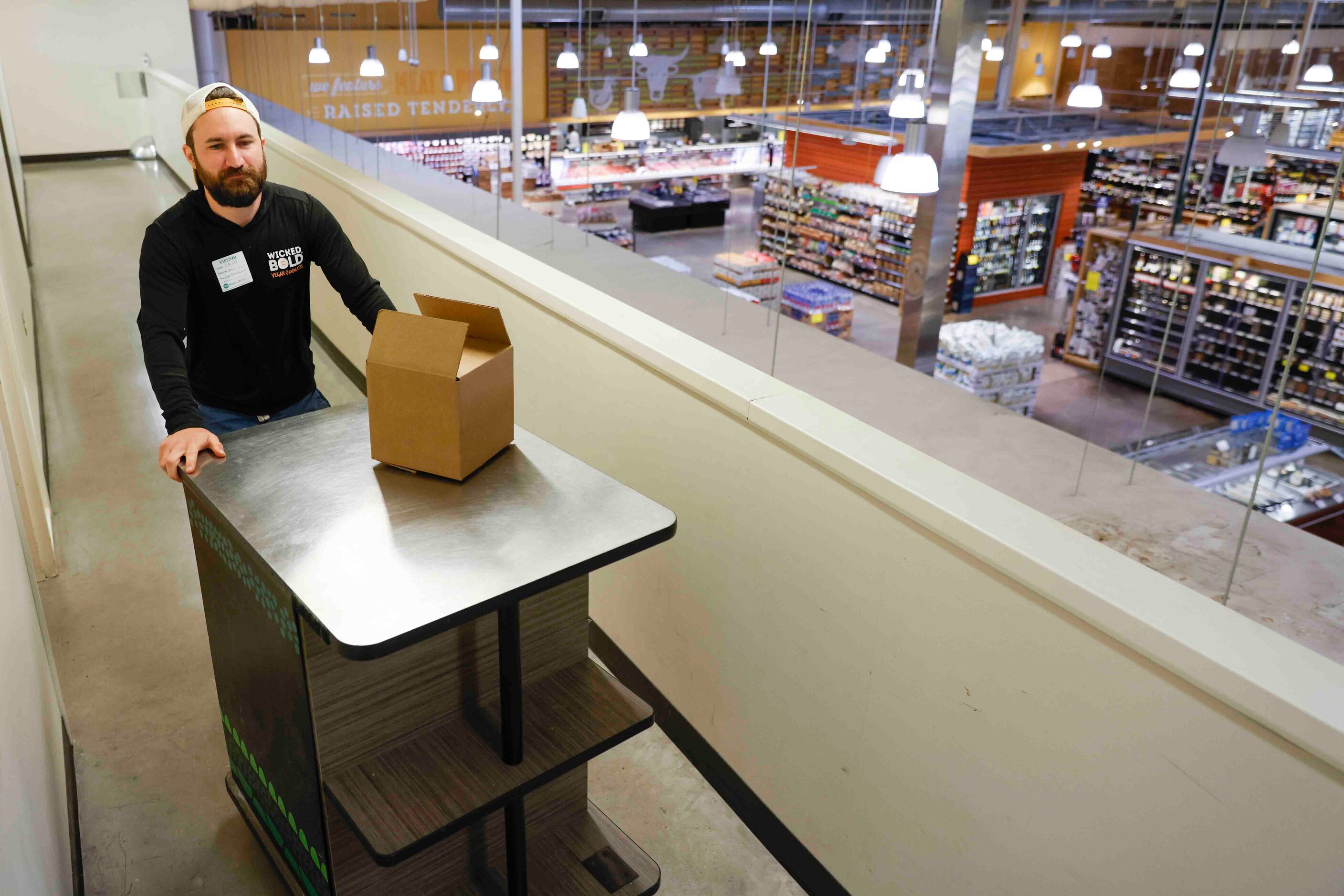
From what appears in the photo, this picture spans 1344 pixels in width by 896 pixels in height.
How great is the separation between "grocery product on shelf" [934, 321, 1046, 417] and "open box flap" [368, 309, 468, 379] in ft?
18.6

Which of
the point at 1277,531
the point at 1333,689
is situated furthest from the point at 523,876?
the point at 1277,531

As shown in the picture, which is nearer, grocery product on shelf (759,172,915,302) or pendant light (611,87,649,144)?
pendant light (611,87,649,144)

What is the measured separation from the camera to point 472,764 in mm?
1610

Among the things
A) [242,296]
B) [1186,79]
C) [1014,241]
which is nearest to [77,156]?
[242,296]

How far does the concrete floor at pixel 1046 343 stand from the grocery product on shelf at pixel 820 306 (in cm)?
60

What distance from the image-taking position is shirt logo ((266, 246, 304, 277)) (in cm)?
216

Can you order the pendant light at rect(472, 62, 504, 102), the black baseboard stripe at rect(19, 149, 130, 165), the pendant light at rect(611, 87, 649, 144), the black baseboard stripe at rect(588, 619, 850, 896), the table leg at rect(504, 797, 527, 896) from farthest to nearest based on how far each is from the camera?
the black baseboard stripe at rect(19, 149, 130, 165) < the pendant light at rect(472, 62, 504, 102) < the pendant light at rect(611, 87, 649, 144) < the black baseboard stripe at rect(588, 619, 850, 896) < the table leg at rect(504, 797, 527, 896)

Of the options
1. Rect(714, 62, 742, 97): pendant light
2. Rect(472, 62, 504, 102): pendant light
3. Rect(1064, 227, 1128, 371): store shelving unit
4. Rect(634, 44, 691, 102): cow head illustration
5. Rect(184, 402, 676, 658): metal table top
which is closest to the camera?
Rect(184, 402, 676, 658): metal table top

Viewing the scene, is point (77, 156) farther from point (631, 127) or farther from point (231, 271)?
point (231, 271)

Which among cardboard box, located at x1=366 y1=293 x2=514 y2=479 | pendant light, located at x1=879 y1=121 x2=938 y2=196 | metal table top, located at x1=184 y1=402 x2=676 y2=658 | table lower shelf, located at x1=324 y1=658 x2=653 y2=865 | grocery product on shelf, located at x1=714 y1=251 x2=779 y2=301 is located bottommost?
grocery product on shelf, located at x1=714 y1=251 x2=779 y2=301

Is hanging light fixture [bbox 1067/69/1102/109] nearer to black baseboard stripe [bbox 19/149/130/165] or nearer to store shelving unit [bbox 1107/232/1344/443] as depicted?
store shelving unit [bbox 1107/232/1344/443]

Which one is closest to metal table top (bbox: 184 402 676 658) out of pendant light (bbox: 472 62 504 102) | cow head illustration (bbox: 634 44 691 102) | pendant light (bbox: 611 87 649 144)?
pendant light (bbox: 611 87 649 144)

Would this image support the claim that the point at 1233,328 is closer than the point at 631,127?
No

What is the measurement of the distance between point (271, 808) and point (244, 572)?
0.61 meters
